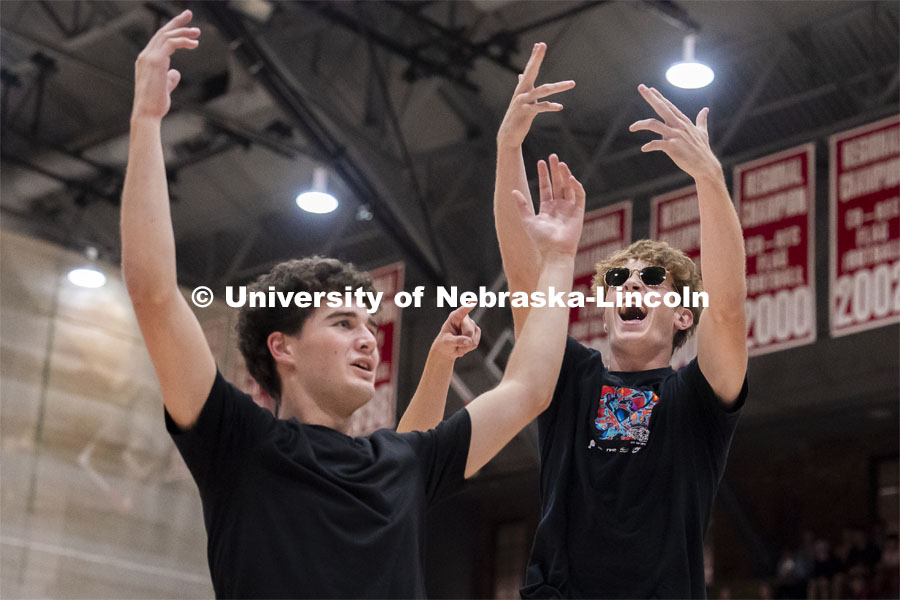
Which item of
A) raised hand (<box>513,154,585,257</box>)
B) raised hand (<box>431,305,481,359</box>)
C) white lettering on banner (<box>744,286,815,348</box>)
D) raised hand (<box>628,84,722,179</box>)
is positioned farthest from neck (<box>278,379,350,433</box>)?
white lettering on banner (<box>744,286,815,348</box>)

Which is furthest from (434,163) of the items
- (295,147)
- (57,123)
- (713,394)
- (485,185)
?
(713,394)

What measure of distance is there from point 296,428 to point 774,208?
8.24 m

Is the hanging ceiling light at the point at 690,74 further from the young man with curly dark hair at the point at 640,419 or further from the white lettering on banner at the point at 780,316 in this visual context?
the young man with curly dark hair at the point at 640,419

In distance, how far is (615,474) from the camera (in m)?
3.40

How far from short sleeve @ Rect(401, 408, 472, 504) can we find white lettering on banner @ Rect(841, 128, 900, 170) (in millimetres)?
7801

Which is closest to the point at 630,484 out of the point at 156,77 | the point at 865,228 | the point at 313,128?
the point at 156,77

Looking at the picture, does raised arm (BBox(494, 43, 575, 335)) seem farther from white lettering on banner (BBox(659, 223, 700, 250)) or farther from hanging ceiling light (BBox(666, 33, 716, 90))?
white lettering on banner (BBox(659, 223, 700, 250))

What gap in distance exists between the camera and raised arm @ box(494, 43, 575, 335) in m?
3.45

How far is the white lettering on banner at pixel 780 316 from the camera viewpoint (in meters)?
10.1

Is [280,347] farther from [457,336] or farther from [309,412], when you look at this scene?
[457,336]

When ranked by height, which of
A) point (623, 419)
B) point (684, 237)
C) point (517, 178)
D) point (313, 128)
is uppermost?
point (313, 128)

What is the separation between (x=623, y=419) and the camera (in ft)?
11.5

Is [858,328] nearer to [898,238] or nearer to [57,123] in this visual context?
[898,238]

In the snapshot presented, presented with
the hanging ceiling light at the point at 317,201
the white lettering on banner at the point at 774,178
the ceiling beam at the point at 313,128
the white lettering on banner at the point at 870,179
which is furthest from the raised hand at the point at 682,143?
the hanging ceiling light at the point at 317,201
